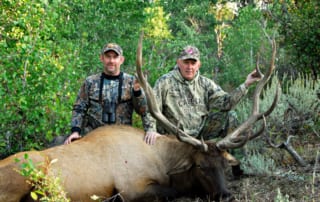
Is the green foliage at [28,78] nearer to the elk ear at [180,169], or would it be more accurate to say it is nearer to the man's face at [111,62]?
the man's face at [111,62]

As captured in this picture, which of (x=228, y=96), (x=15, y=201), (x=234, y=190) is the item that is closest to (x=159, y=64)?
(x=228, y=96)

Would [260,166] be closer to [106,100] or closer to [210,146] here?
[210,146]

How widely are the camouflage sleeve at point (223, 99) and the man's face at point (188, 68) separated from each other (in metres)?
0.36

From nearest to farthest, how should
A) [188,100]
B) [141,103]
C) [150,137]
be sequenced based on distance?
[150,137]
[141,103]
[188,100]

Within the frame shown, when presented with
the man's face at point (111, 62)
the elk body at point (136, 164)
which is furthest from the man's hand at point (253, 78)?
the man's face at point (111, 62)

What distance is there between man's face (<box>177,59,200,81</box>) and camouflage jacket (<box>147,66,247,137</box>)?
6 centimetres

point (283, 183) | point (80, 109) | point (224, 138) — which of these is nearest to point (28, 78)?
point (80, 109)

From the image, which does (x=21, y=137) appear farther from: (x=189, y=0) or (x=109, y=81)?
(x=189, y=0)

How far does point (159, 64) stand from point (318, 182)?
7606 millimetres

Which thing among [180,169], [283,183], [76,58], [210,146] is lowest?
[283,183]

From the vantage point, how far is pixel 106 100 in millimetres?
6078

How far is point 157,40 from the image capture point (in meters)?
14.8

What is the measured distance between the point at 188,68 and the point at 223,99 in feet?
2.00

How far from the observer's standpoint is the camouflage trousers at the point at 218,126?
609 cm
